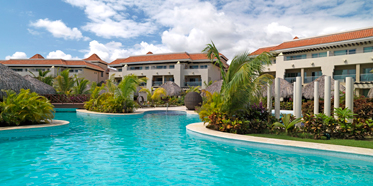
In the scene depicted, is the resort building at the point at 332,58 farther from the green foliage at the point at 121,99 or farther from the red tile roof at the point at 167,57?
the green foliage at the point at 121,99

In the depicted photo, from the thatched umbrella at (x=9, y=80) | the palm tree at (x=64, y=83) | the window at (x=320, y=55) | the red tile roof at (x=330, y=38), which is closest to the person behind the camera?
the thatched umbrella at (x=9, y=80)

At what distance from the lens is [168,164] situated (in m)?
5.27

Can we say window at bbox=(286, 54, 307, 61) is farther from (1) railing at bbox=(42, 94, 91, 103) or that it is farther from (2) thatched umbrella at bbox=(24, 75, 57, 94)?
(2) thatched umbrella at bbox=(24, 75, 57, 94)

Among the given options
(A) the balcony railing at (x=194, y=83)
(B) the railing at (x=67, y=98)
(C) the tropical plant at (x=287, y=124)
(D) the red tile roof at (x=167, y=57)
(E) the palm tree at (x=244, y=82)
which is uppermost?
(D) the red tile roof at (x=167, y=57)

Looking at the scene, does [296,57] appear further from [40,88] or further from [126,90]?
[40,88]

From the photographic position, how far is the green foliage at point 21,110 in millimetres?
9241

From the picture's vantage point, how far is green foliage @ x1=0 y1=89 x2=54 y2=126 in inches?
364

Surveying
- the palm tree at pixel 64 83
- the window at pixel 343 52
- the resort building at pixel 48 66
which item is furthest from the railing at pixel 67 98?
the window at pixel 343 52

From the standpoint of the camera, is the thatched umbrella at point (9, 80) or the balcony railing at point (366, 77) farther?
the balcony railing at point (366, 77)

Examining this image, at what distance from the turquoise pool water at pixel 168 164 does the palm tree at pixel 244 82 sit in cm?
205

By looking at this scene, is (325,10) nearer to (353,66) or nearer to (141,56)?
(353,66)

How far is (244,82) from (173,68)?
27.3m

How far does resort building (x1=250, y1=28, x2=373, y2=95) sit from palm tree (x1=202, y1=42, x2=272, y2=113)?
13.0 meters

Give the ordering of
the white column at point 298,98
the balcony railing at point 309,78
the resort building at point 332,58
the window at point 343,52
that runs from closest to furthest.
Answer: the white column at point 298,98 → the resort building at point 332,58 → the window at point 343,52 → the balcony railing at point 309,78
